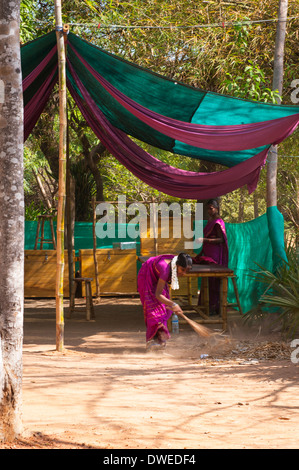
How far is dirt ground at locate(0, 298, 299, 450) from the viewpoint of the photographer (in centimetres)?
351

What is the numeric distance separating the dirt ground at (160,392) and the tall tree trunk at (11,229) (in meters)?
0.24

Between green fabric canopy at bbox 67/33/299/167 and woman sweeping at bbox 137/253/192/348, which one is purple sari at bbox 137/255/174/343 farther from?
green fabric canopy at bbox 67/33/299/167

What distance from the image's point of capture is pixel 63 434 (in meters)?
3.55

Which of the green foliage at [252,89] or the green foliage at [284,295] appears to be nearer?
the green foliage at [284,295]

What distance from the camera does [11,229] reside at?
3.58 m

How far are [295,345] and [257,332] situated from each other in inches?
47.8

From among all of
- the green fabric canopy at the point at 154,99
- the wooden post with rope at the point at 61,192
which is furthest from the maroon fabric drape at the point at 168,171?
the wooden post with rope at the point at 61,192

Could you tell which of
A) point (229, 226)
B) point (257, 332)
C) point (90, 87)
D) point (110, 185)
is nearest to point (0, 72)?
point (90, 87)

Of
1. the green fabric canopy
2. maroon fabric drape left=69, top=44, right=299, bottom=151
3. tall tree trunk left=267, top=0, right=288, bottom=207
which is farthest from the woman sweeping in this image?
tall tree trunk left=267, top=0, right=288, bottom=207

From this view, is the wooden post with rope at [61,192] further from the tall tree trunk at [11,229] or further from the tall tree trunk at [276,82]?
the tall tree trunk at [276,82]

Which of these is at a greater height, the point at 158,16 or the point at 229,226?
the point at 158,16

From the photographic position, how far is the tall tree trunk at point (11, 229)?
347 centimetres

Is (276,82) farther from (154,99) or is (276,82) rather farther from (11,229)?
(11,229)

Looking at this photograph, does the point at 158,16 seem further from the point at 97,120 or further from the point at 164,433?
the point at 164,433
